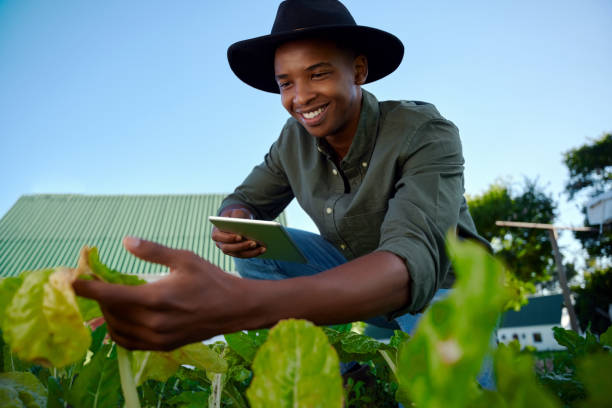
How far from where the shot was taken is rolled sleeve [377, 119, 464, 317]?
54.0 inches

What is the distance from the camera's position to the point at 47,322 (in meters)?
0.61

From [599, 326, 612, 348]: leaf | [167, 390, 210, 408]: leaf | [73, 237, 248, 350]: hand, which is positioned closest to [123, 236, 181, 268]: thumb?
[73, 237, 248, 350]: hand

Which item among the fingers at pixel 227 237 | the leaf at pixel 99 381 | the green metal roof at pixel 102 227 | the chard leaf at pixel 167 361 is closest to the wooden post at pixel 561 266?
the green metal roof at pixel 102 227

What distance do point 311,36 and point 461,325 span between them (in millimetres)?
2278

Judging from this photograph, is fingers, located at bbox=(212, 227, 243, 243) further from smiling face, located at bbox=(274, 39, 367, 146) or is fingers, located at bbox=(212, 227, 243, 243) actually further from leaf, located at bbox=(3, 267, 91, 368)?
leaf, located at bbox=(3, 267, 91, 368)

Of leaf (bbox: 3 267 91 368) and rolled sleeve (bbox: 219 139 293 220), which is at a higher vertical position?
leaf (bbox: 3 267 91 368)

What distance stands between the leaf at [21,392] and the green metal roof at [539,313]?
32.9 meters

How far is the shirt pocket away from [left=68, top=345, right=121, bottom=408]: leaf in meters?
1.85

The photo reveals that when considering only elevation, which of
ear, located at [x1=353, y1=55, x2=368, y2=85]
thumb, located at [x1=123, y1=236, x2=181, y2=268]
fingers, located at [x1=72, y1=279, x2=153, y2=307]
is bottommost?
fingers, located at [x1=72, y1=279, x2=153, y2=307]

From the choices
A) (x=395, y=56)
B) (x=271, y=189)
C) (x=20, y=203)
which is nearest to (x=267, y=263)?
(x=271, y=189)

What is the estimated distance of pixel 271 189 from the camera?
332cm

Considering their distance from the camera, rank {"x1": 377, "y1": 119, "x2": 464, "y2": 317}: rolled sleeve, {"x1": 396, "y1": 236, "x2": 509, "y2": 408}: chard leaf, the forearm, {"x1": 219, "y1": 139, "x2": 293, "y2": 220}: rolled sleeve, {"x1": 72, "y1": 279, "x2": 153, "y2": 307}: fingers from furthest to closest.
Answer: {"x1": 219, "y1": 139, "x2": 293, "y2": 220}: rolled sleeve, {"x1": 377, "y1": 119, "x2": 464, "y2": 317}: rolled sleeve, the forearm, {"x1": 72, "y1": 279, "x2": 153, "y2": 307}: fingers, {"x1": 396, "y1": 236, "x2": 509, "y2": 408}: chard leaf

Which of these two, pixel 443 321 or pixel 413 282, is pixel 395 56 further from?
pixel 443 321

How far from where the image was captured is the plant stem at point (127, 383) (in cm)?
67
